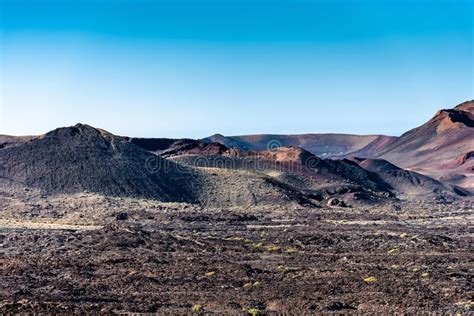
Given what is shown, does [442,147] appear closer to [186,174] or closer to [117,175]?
[186,174]

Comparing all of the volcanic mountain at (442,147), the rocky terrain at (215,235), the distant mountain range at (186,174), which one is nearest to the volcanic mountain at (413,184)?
the distant mountain range at (186,174)

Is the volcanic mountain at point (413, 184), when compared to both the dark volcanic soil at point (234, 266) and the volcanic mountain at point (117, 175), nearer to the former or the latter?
the volcanic mountain at point (117, 175)

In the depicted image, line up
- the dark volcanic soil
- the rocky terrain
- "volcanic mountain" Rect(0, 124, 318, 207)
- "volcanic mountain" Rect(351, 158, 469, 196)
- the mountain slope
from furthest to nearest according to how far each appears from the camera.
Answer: "volcanic mountain" Rect(351, 158, 469, 196), "volcanic mountain" Rect(0, 124, 318, 207), the mountain slope, the rocky terrain, the dark volcanic soil

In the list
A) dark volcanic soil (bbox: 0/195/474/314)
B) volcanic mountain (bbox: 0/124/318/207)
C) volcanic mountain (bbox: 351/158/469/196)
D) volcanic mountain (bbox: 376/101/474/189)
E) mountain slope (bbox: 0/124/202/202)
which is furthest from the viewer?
volcanic mountain (bbox: 376/101/474/189)

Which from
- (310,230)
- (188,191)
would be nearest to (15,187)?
(188,191)

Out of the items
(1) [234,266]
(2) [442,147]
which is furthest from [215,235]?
(2) [442,147]

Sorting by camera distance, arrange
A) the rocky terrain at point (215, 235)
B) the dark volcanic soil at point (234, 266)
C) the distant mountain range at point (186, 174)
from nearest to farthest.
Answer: the dark volcanic soil at point (234, 266), the rocky terrain at point (215, 235), the distant mountain range at point (186, 174)

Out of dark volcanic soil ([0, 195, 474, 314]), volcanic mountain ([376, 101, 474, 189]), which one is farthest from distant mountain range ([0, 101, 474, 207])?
volcanic mountain ([376, 101, 474, 189])

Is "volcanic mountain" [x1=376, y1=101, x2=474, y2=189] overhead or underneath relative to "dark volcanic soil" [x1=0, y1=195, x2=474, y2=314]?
overhead

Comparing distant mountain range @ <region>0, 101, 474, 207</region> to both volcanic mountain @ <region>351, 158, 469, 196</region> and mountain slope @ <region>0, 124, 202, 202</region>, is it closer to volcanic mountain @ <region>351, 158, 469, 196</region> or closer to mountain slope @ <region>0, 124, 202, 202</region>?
mountain slope @ <region>0, 124, 202, 202</region>
